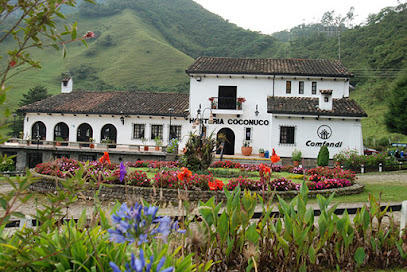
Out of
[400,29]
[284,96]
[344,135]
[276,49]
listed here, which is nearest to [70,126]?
[284,96]

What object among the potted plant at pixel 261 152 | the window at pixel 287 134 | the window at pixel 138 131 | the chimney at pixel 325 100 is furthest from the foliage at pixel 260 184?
the window at pixel 138 131

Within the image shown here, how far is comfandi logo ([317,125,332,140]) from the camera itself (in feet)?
73.3

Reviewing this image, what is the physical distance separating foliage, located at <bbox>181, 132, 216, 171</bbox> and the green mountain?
74.4ft

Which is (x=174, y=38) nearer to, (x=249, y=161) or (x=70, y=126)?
(x=70, y=126)

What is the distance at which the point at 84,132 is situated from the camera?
26594 mm

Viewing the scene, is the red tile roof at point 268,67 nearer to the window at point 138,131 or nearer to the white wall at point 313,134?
the white wall at point 313,134

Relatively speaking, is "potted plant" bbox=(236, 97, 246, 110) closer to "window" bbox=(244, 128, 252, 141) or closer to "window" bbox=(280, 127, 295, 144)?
"window" bbox=(244, 128, 252, 141)

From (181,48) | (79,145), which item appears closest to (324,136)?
(79,145)

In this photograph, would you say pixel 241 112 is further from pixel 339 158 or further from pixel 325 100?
pixel 339 158

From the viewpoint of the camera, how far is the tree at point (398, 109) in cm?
2492

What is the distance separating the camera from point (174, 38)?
84500 mm

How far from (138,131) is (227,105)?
703cm

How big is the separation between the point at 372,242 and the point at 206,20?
96609mm

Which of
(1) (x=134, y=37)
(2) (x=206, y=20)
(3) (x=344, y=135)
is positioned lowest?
(3) (x=344, y=135)
